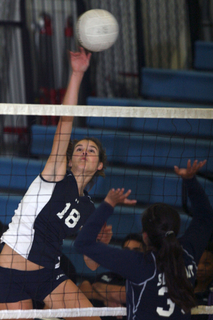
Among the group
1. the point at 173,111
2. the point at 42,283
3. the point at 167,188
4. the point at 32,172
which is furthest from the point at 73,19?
the point at 42,283

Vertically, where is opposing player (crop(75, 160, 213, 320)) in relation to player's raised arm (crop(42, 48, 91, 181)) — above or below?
below

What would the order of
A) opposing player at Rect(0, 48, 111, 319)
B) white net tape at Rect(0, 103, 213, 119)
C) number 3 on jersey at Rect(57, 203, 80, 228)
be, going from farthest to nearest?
number 3 on jersey at Rect(57, 203, 80, 228), opposing player at Rect(0, 48, 111, 319), white net tape at Rect(0, 103, 213, 119)

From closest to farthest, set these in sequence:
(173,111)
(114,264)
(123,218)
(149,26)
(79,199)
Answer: (114,264), (173,111), (79,199), (123,218), (149,26)

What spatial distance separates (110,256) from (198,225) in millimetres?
577

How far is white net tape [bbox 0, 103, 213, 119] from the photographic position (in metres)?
2.17

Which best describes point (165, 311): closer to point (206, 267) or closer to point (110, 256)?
point (110, 256)

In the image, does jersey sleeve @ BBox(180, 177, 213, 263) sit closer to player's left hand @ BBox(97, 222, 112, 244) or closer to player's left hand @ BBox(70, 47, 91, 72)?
player's left hand @ BBox(97, 222, 112, 244)

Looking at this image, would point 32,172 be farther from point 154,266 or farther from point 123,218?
point 154,266

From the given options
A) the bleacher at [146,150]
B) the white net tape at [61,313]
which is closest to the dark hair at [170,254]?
the white net tape at [61,313]

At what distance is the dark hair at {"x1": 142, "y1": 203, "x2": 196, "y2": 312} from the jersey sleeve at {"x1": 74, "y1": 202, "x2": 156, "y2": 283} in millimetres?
75

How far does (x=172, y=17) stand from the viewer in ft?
17.0

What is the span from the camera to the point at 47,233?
2424mm

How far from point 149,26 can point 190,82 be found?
118cm

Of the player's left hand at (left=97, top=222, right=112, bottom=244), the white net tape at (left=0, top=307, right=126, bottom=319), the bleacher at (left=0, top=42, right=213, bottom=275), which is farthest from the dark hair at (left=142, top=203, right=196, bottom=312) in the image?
the bleacher at (left=0, top=42, right=213, bottom=275)
